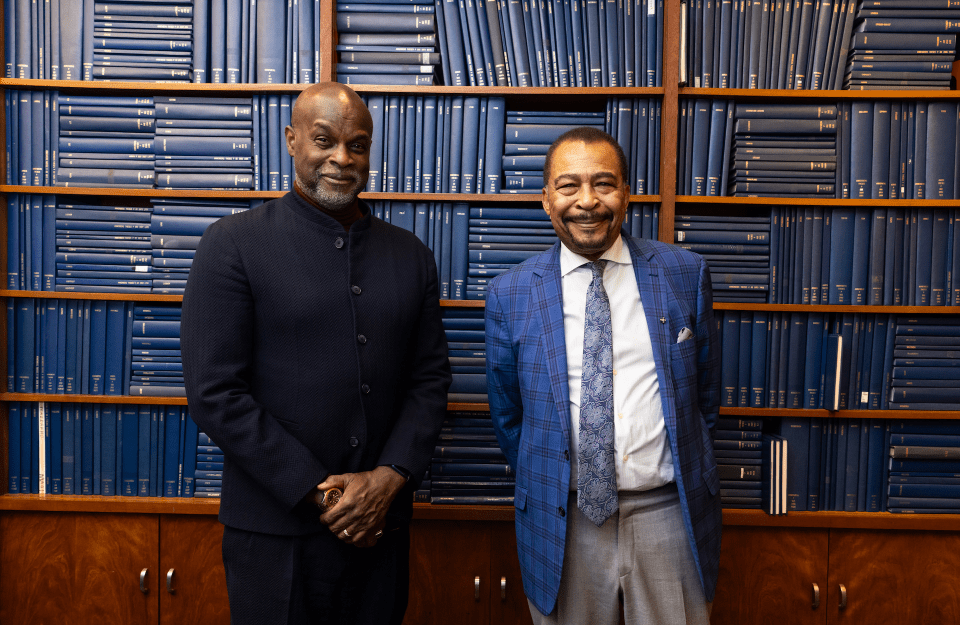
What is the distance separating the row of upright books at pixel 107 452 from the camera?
2000 mm

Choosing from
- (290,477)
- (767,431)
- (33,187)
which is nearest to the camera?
(290,477)

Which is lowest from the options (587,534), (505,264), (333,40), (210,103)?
(587,534)

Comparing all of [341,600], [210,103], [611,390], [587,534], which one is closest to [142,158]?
[210,103]

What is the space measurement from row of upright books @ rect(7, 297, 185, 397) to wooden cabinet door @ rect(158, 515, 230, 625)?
0.48 metres

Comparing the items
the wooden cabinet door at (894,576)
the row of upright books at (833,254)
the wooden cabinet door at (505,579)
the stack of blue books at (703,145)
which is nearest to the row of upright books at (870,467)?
the wooden cabinet door at (894,576)

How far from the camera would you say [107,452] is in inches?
79.0

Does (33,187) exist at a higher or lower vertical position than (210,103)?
lower

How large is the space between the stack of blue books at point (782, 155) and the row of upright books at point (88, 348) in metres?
2.09

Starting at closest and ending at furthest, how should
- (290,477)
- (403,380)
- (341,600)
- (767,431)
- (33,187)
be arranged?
(290,477) → (341,600) → (403,380) → (33,187) → (767,431)

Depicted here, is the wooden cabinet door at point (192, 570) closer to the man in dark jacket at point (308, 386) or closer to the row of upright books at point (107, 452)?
the row of upright books at point (107, 452)

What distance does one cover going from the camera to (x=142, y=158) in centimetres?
199

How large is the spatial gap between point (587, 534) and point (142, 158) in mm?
1933

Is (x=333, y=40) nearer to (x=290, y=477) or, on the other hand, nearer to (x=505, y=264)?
(x=505, y=264)

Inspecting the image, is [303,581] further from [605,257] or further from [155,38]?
[155,38]
